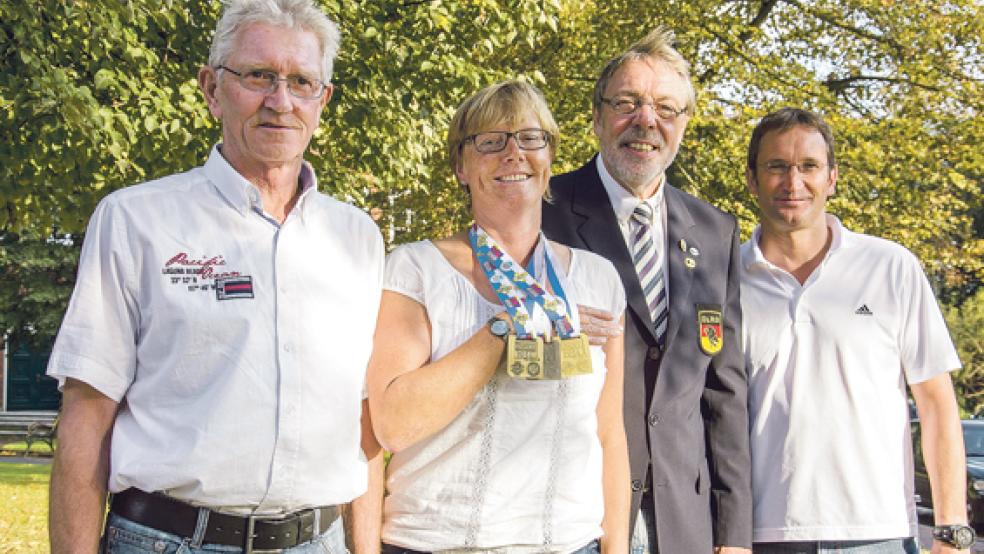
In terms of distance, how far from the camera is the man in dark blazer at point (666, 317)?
349 centimetres

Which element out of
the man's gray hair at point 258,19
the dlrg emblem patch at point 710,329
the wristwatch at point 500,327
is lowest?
the wristwatch at point 500,327

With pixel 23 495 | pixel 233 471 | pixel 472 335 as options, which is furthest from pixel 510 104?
pixel 23 495

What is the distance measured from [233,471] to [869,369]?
7.26 feet

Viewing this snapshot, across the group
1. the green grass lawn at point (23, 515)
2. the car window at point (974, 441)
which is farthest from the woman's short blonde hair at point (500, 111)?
the car window at point (974, 441)

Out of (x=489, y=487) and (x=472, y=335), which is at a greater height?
(x=472, y=335)

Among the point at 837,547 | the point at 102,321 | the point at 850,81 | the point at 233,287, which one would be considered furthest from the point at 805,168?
the point at 850,81

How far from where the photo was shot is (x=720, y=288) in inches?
147

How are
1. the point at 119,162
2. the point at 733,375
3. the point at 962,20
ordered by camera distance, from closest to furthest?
the point at 733,375 → the point at 119,162 → the point at 962,20

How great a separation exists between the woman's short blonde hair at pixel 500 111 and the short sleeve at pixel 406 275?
0.35m

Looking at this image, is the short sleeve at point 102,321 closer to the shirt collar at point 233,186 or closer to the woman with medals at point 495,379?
the shirt collar at point 233,186

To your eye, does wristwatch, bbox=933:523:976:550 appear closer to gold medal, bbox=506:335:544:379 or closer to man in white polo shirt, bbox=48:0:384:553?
gold medal, bbox=506:335:544:379

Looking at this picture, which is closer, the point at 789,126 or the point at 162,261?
the point at 162,261

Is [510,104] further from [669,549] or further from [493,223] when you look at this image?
[669,549]

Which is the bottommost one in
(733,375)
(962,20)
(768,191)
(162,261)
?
(733,375)
